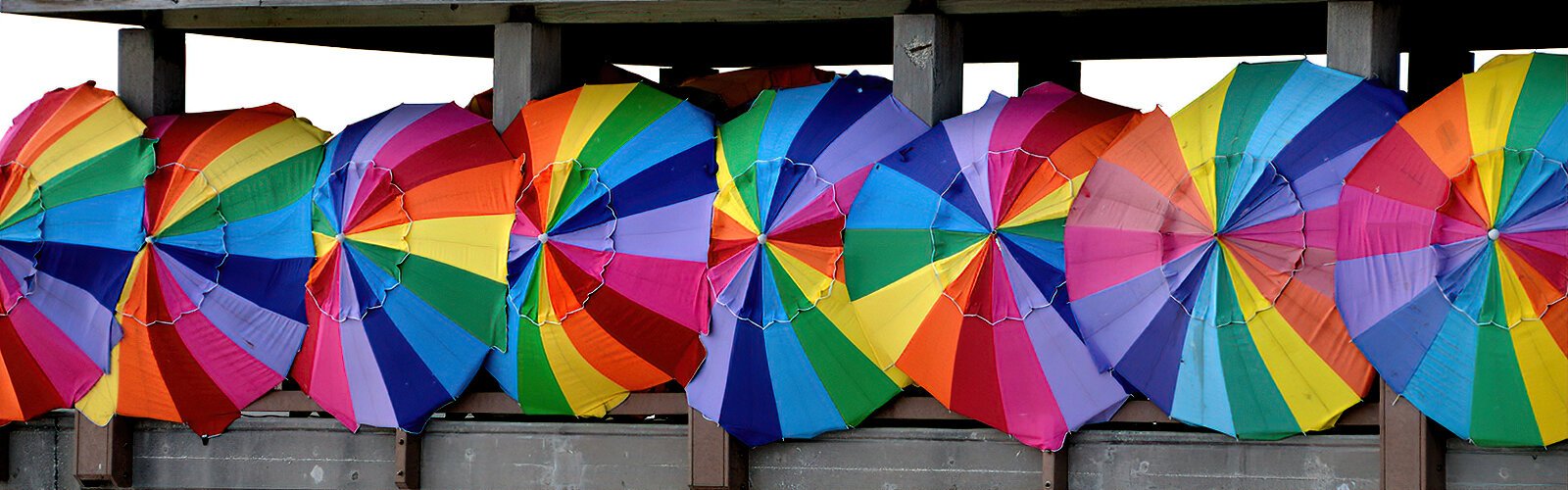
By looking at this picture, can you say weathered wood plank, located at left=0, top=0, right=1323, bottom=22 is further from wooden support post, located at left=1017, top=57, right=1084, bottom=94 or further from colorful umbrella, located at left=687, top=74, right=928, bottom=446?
wooden support post, located at left=1017, top=57, right=1084, bottom=94

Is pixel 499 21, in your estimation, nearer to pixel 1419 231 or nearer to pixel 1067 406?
pixel 1067 406

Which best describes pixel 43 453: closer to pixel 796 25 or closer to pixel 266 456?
pixel 266 456

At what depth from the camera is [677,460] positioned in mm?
10570

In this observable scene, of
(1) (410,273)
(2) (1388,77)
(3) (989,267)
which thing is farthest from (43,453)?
(2) (1388,77)

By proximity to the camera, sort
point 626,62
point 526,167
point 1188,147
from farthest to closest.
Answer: point 626,62 → point 526,167 → point 1188,147

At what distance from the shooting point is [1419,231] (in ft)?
29.0

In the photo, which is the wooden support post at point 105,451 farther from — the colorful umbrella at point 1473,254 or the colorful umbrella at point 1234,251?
the colorful umbrella at point 1473,254

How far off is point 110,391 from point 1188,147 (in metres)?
6.12

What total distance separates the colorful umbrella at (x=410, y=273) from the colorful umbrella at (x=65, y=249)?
1.20 meters

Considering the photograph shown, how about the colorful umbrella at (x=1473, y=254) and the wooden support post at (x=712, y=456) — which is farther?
the wooden support post at (x=712, y=456)

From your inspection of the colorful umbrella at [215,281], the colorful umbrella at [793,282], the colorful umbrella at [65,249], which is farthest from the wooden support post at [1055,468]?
the colorful umbrella at [65,249]

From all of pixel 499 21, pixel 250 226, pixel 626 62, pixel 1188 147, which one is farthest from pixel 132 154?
pixel 1188 147

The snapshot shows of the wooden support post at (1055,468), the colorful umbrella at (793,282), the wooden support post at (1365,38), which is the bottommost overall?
the wooden support post at (1055,468)

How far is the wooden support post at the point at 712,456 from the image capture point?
10.3 metres
